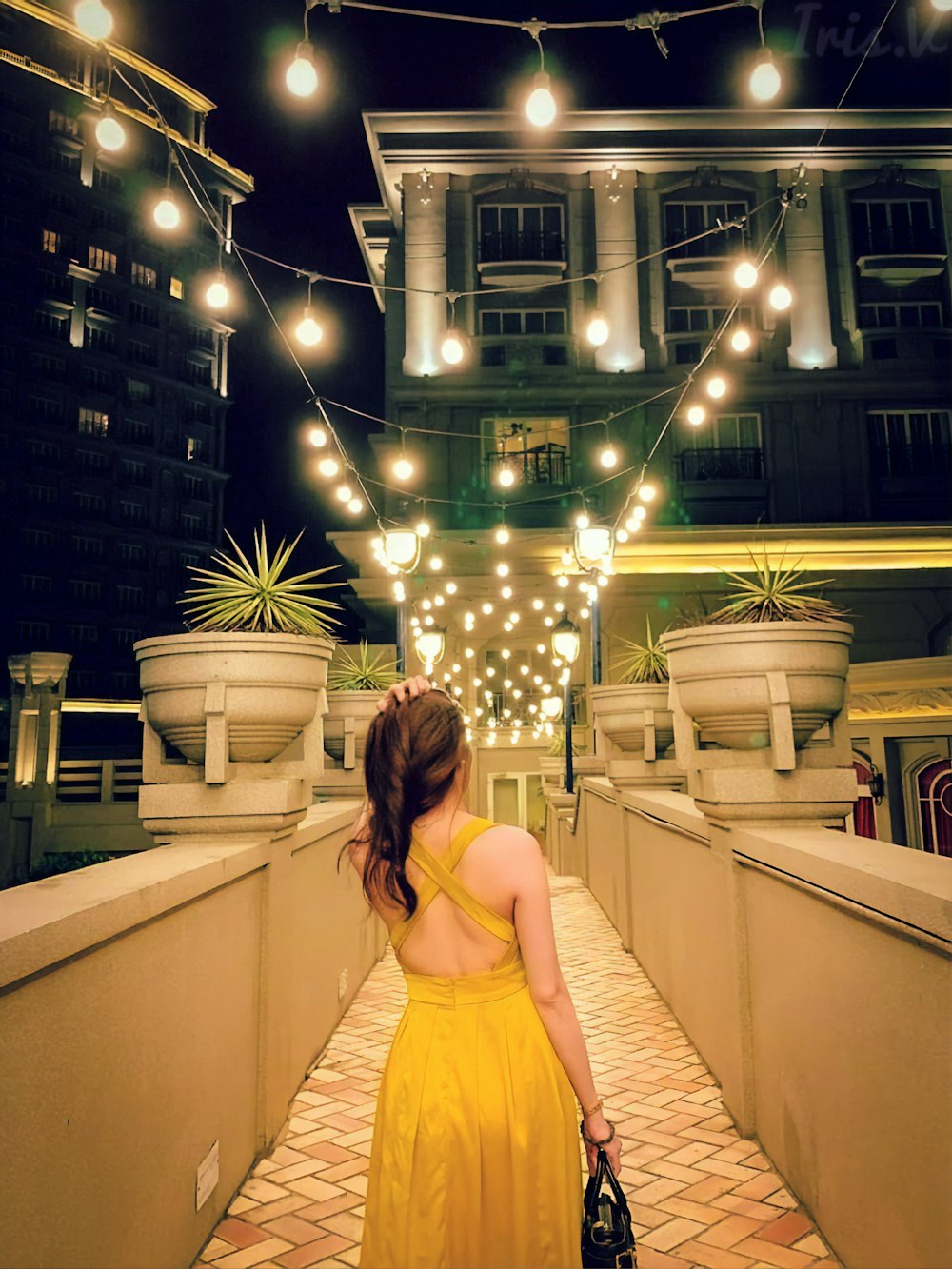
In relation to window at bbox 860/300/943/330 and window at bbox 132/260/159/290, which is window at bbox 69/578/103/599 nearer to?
window at bbox 132/260/159/290

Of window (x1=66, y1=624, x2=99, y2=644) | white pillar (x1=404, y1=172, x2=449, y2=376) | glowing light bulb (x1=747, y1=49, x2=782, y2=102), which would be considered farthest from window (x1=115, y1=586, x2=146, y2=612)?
glowing light bulb (x1=747, y1=49, x2=782, y2=102)

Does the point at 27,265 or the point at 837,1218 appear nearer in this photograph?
the point at 837,1218

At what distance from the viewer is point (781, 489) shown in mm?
20812

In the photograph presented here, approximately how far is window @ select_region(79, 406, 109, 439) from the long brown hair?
4687 cm

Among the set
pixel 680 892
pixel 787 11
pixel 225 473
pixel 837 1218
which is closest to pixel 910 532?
pixel 787 11

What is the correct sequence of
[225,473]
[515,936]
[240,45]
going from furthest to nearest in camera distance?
[225,473]
[240,45]
[515,936]

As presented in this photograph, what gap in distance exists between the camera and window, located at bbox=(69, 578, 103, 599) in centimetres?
4166

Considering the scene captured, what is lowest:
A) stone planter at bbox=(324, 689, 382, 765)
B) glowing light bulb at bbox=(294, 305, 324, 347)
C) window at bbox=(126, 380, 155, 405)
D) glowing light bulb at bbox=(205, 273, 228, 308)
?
stone planter at bbox=(324, 689, 382, 765)

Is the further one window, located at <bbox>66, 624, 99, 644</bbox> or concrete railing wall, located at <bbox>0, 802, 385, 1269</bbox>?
window, located at <bbox>66, 624, 99, 644</bbox>

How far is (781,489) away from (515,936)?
2071cm

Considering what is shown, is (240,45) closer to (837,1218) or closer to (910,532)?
(837,1218)

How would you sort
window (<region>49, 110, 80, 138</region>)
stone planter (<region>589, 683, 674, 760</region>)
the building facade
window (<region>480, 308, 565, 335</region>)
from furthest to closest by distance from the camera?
window (<region>49, 110, 80, 138</region>), the building facade, window (<region>480, 308, 565, 335</region>), stone planter (<region>589, 683, 674, 760</region>)

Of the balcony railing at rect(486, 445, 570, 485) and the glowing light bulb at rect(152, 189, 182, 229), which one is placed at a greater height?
the balcony railing at rect(486, 445, 570, 485)

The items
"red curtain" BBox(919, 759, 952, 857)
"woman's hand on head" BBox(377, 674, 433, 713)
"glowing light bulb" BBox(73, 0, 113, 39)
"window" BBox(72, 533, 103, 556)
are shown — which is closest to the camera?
"woman's hand on head" BBox(377, 674, 433, 713)
